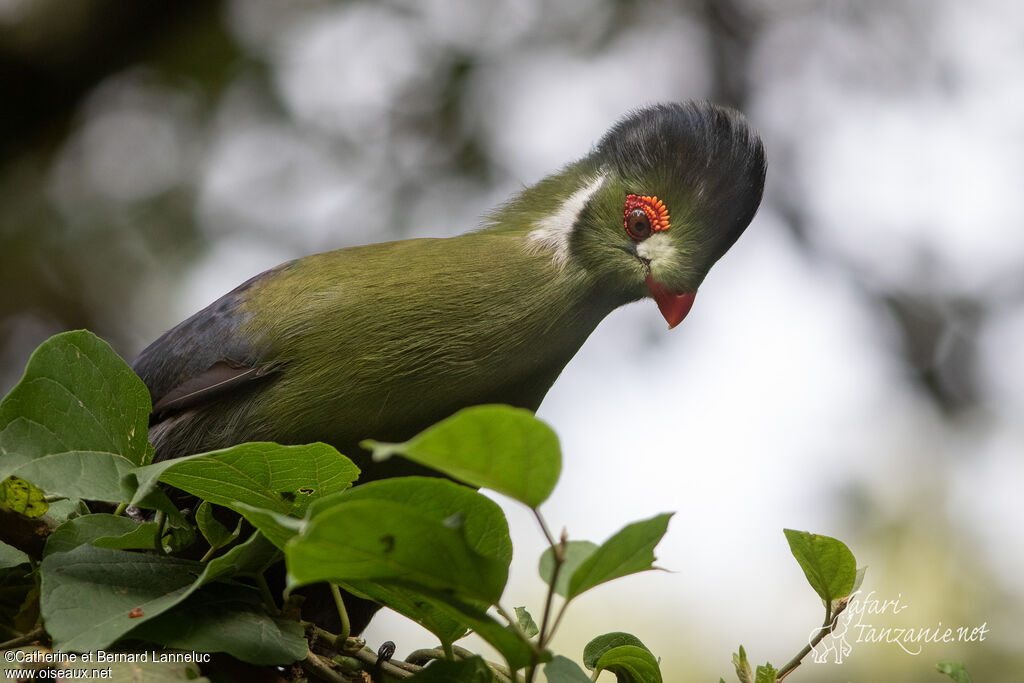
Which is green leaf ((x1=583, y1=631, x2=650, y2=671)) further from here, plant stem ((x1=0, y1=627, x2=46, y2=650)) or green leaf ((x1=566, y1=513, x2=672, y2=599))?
plant stem ((x1=0, y1=627, x2=46, y2=650))

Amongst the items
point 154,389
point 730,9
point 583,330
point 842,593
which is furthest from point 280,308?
point 730,9

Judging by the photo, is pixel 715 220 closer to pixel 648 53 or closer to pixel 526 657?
pixel 526 657

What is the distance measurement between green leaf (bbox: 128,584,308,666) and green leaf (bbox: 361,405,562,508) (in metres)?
0.46

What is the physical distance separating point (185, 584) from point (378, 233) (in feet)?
13.3

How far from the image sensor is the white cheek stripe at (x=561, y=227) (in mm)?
2359

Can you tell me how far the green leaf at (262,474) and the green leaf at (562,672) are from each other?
1.15ft

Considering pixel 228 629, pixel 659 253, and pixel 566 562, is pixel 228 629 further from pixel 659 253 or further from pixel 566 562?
pixel 659 253

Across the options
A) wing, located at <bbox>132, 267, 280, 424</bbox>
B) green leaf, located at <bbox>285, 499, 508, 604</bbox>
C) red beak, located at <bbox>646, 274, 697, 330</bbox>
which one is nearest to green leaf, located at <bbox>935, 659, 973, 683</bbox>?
green leaf, located at <bbox>285, 499, 508, 604</bbox>

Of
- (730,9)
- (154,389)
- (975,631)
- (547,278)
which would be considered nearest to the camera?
(547,278)

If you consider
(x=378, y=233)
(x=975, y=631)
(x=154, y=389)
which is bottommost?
(x=154, y=389)

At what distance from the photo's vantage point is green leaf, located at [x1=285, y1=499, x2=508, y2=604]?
2.88 ft

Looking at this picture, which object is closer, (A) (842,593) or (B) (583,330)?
(A) (842,593)

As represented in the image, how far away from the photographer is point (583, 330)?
2305 millimetres

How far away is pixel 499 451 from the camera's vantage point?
0.87 metres
